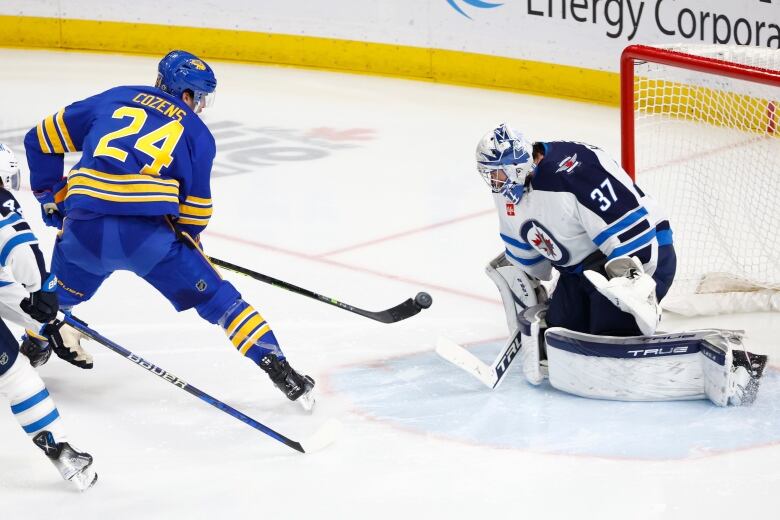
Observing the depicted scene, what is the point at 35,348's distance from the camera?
3674 mm

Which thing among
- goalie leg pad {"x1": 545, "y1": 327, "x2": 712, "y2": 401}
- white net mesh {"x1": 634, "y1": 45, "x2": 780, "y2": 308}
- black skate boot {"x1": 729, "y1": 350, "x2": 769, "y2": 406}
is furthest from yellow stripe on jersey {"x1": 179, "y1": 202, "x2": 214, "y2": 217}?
white net mesh {"x1": 634, "y1": 45, "x2": 780, "y2": 308}

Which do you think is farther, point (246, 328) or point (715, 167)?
point (715, 167)

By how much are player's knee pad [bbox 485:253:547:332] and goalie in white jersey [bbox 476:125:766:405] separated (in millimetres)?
177

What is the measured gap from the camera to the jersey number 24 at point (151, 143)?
10.7 feet

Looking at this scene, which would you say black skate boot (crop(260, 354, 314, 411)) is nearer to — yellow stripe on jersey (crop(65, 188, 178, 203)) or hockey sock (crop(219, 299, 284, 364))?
hockey sock (crop(219, 299, 284, 364))

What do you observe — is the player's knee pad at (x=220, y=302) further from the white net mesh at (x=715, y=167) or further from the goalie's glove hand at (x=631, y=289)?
the white net mesh at (x=715, y=167)

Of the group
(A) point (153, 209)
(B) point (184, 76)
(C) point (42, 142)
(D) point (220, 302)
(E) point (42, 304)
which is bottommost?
(D) point (220, 302)

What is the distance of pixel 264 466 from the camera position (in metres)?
3.07

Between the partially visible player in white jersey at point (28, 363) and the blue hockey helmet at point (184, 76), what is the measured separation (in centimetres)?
62

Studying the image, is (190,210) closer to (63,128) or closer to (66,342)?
(63,128)

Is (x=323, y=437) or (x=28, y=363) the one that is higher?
(x=28, y=363)

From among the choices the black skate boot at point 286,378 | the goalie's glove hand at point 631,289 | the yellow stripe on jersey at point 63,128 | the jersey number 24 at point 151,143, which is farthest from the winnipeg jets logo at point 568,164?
the yellow stripe on jersey at point 63,128

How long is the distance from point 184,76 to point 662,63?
5.17 ft

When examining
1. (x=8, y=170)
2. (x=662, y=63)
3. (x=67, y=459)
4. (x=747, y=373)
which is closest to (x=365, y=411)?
(x=67, y=459)
